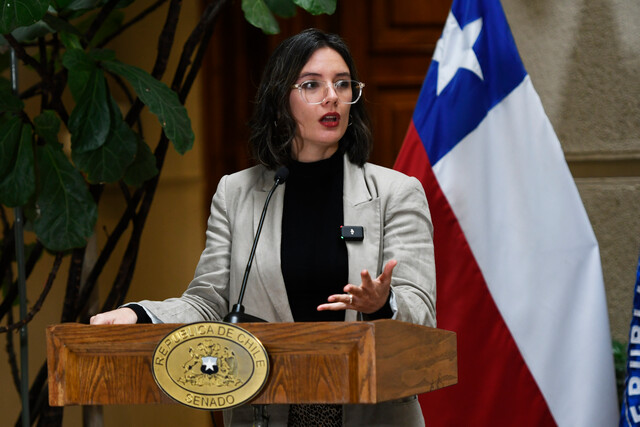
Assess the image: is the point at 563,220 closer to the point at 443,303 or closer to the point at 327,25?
the point at 443,303

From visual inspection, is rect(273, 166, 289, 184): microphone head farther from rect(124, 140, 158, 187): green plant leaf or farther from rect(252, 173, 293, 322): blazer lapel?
rect(124, 140, 158, 187): green plant leaf

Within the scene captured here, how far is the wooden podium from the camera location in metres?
1.18

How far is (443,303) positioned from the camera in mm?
2543

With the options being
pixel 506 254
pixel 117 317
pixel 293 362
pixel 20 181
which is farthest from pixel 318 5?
pixel 293 362

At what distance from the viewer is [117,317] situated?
151cm

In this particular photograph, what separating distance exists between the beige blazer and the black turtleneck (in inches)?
0.9

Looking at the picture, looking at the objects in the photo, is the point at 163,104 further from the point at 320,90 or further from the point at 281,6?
the point at 320,90

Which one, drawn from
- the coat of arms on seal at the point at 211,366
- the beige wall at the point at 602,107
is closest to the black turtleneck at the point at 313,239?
the coat of arms on seal at the point at 211,366

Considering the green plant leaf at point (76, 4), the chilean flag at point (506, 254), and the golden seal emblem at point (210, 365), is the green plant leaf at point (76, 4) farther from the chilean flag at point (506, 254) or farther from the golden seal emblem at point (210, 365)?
the golden seal emblem at point (210, 365)

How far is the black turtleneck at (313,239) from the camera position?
1735mm

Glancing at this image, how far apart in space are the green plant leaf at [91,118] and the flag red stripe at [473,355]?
1.02m

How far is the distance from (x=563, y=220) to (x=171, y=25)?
4.99ft

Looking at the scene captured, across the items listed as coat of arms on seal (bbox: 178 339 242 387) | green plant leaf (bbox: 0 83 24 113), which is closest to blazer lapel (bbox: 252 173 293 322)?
coat of arms on seal (bbox: 178 339 242 387)

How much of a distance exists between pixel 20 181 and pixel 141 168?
1.35 feet
